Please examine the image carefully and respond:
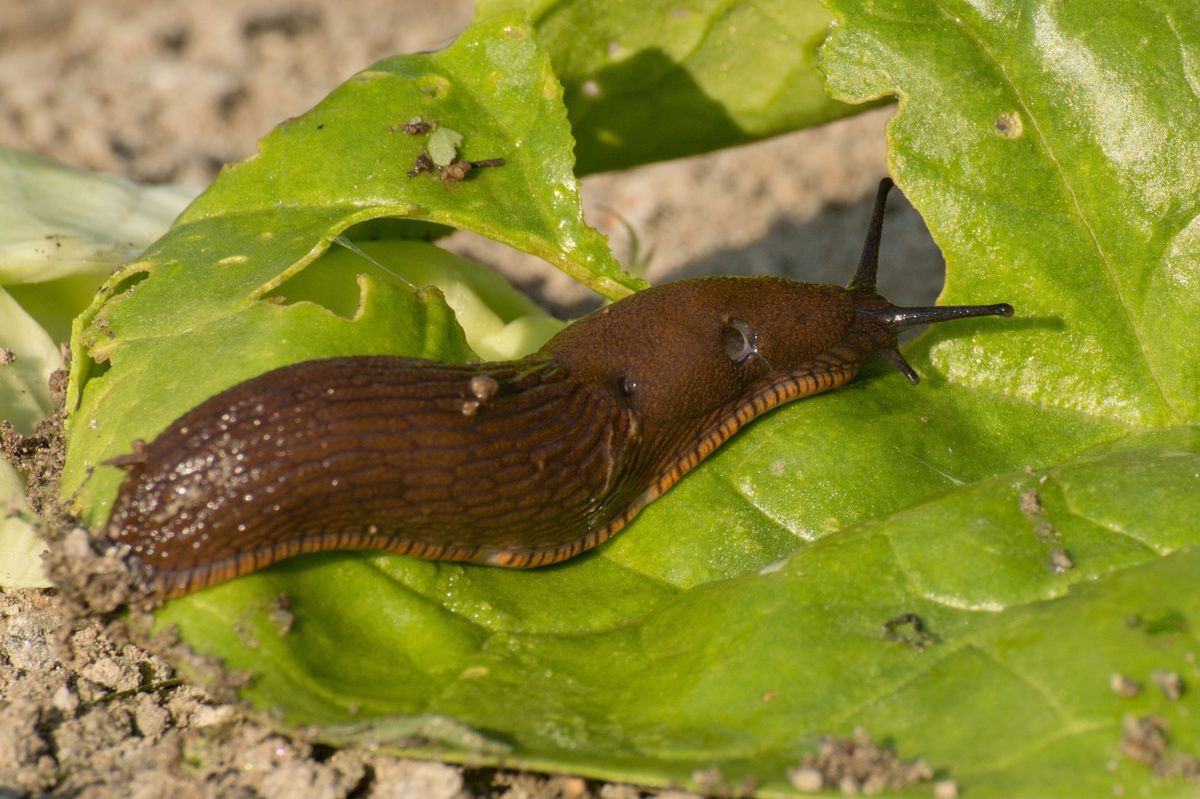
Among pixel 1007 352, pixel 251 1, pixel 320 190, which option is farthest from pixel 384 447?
pixel 251 1

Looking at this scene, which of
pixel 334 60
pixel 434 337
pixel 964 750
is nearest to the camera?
pixel 964 750

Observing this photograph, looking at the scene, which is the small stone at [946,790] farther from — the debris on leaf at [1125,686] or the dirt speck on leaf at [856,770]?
the debris on leaf at [1125,686]

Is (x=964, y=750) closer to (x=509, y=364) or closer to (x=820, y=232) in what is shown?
(x=509, y=364)

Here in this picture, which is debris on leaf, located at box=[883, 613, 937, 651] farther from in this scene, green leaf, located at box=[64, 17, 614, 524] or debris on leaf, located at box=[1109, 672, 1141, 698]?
green leaf, located at box=[64, 17, 614, 524]

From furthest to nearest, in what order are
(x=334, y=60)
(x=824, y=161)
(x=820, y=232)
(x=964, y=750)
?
(x=334, y=60) < (x=824, y=161) < (x=820, y=232) < (x=964, y=750)

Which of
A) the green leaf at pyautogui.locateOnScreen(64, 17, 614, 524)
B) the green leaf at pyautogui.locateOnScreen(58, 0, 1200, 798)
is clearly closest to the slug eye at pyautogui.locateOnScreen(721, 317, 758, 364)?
the green leaf at pyautogui.locateOnScreen(58, 0, 1200, 798)

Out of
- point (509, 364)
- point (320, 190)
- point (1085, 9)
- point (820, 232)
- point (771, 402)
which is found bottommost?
point (820, 232)

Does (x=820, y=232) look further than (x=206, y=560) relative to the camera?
Yes

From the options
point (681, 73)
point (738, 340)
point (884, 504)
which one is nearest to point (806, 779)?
point (884, 504)
